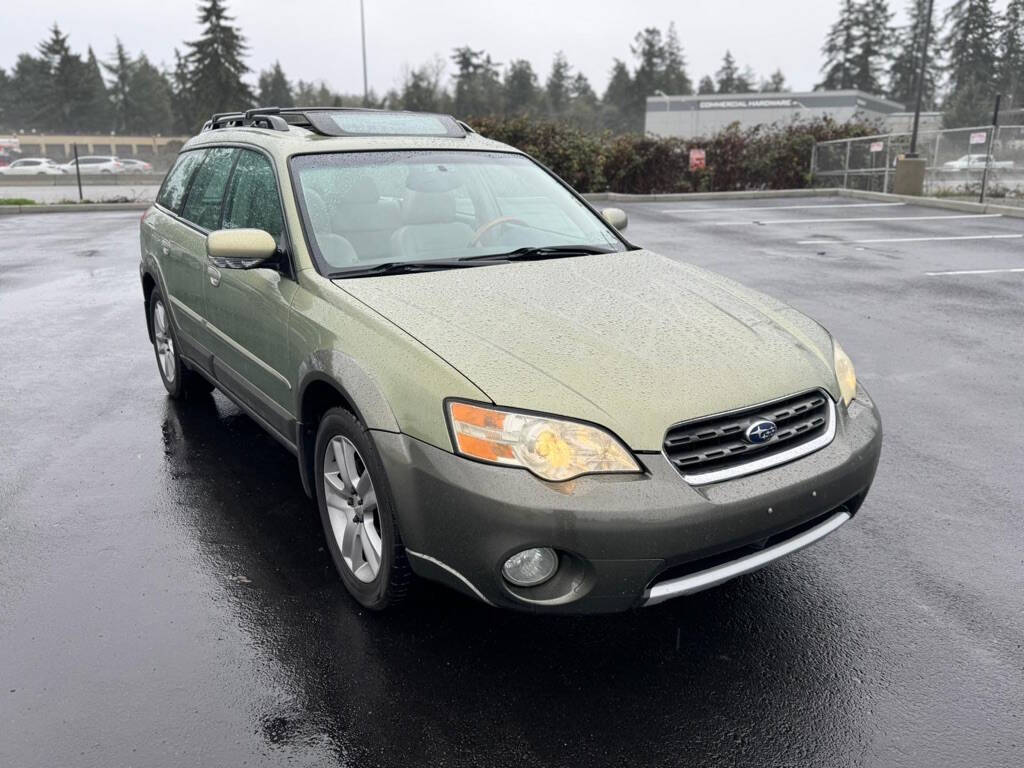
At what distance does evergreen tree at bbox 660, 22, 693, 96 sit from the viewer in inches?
4663

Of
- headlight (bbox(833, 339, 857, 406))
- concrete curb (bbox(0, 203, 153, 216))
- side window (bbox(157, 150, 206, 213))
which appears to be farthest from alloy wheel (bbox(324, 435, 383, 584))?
concrete curb (bbox(0, 203, 153, 216))

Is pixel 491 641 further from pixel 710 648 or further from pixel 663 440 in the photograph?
pixel 663 440

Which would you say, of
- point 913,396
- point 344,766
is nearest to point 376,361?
point 344,766

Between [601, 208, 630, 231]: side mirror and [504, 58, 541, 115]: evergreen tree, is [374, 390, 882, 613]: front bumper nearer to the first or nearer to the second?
[601, 208, 630, 231]: side mirror

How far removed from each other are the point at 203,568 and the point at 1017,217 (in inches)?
722

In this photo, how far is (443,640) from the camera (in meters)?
3.10

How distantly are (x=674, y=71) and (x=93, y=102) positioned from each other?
7609cm

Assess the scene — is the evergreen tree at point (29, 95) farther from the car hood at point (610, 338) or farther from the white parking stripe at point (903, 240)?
the car hood at point (610, 338)

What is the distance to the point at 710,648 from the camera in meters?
3.05

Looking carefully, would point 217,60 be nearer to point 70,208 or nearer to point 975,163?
point 70,208

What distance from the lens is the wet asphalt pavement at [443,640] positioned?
102 inches

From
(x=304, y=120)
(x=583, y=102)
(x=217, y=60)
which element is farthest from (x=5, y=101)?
(x=304, y=120)

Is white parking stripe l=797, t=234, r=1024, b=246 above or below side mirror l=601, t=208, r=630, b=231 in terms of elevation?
below

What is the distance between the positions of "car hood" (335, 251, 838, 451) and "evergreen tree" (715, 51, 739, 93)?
452 ft
